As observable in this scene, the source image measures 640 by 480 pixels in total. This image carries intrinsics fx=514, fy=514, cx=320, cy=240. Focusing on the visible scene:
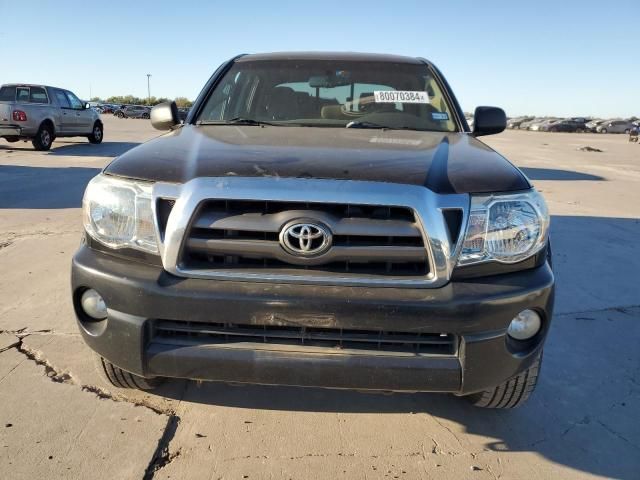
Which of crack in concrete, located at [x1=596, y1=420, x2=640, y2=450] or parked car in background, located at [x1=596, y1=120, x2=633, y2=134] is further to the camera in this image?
parked car in background, located at [x1=596, y1=120, x2=633, y2=134]

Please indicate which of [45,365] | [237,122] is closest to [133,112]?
[237,122]

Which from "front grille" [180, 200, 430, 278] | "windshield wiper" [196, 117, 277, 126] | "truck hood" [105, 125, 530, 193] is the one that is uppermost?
"windshield wiper" [196, 117, 277, 126]

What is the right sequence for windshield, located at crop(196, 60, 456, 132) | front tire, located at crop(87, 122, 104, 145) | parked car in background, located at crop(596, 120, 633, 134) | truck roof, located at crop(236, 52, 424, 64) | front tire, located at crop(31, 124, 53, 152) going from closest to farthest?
windshield, located at crop(196, 60, 456, 132)
truck roof, located at crop(236, 52, 424, 64)
front tire, located at crop(31, 124, 53, 152)
front tire, located at crop(87, 122, 104, 145)
parked car in background, located at crop(596, 120, 633, 134)

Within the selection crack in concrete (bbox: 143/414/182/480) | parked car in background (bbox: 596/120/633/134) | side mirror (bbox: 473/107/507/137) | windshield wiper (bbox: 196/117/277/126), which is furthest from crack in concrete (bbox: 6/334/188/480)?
parked car in background (bbox: 596/120/633/134)

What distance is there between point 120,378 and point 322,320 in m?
1.16

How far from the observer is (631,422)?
2463 millimetres

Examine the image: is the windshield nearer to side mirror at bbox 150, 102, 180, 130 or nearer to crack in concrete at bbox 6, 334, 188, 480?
side mirror at bbox 150, 102, 180, 130

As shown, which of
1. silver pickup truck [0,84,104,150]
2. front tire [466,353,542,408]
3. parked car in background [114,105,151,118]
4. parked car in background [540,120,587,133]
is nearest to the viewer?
front tire [466,353,542,408]

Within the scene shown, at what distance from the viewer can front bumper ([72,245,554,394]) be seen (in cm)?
184

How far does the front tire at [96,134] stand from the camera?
16.8 m

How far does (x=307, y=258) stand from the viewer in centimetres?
189

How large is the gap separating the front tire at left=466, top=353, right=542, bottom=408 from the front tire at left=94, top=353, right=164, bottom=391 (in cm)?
154

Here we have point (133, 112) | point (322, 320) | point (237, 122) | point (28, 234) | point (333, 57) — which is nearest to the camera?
point (322, 320)

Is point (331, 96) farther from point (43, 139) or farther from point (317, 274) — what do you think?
point (43, 139)
